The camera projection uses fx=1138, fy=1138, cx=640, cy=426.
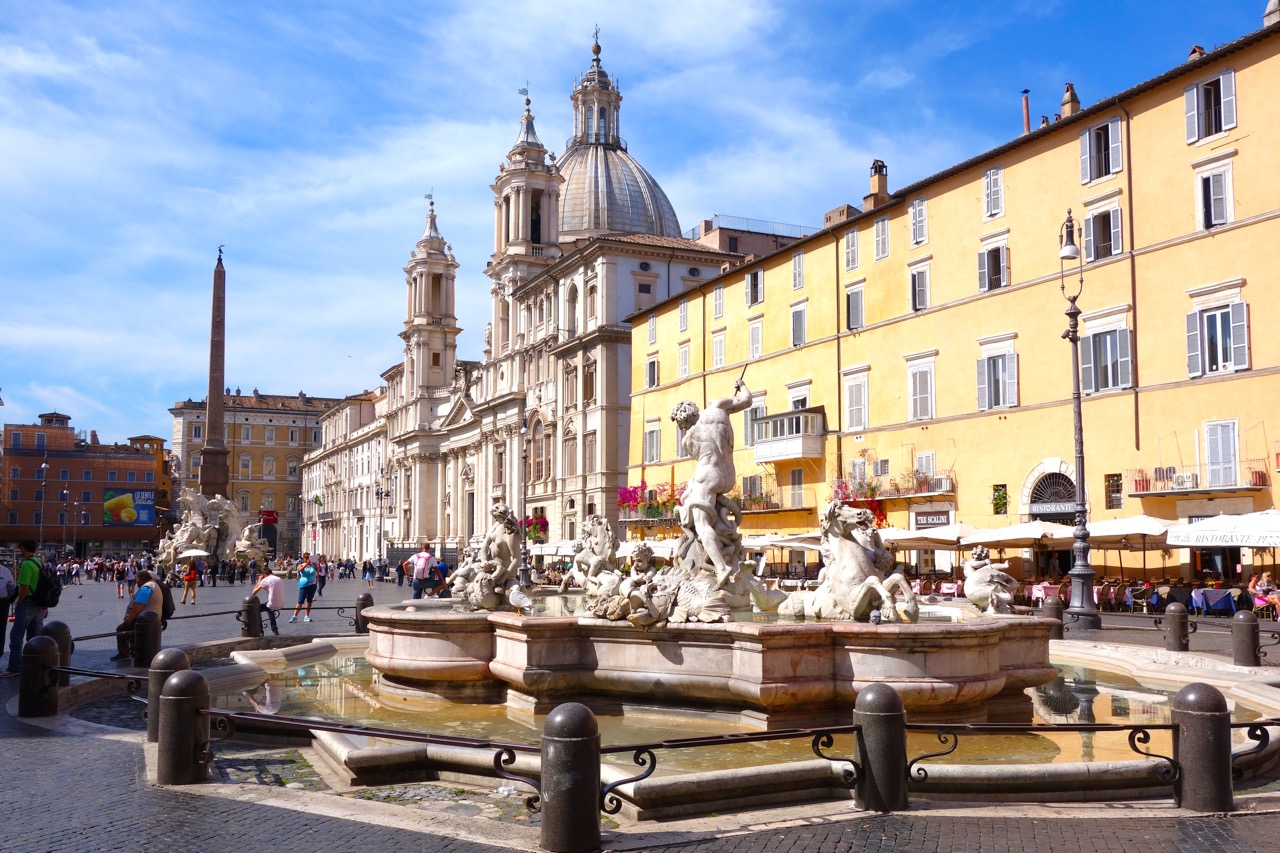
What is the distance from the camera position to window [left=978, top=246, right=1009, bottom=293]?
107 ft

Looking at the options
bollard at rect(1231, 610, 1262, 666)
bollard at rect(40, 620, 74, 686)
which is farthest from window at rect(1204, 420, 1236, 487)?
bollard at rect(40, 620, 74, 686)

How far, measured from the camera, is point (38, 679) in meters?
10.1

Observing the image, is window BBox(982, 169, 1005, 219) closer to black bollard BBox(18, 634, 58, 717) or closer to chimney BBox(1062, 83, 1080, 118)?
chimney BBox(1062, 83, 1080, 118)

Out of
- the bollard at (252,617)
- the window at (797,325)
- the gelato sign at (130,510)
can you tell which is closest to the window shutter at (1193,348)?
the window at (797,325)

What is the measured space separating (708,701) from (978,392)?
25.6 meters

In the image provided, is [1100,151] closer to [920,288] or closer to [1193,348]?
[1193,348]

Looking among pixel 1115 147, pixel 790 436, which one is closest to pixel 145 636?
pixel 1115 147

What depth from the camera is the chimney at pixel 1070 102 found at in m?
35.2

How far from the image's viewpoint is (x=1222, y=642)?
684 inches

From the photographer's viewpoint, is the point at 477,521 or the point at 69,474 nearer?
the point at 477,521

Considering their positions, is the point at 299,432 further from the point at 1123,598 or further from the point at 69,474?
the point at 1123,598

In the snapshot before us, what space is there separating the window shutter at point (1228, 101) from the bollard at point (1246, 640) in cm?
1762

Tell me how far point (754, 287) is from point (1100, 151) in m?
16.7

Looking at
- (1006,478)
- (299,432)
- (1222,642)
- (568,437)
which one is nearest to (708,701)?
(1222,642)
